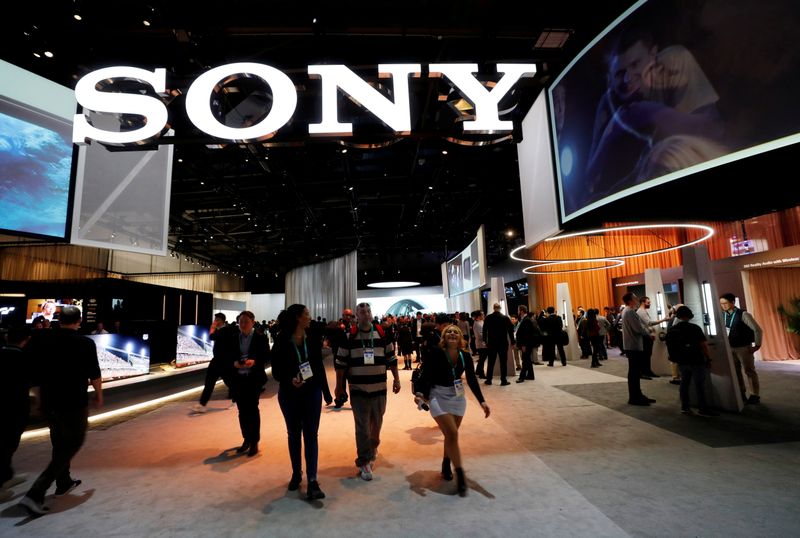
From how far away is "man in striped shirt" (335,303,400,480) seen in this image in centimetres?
335

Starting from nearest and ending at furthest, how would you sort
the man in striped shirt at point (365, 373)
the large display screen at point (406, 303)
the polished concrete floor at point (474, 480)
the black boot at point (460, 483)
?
1. the polished concrete floor at point (474, 480)
2. the black boot at point (460, 483)
3. the man in striped shirt at point (365, 373)
4. the large display screen at point (406, 303)

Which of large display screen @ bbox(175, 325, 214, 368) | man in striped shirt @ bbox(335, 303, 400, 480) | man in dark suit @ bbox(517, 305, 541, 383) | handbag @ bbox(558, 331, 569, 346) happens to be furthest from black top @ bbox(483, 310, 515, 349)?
large display screen @ bbox(175, 325, 214, 368)

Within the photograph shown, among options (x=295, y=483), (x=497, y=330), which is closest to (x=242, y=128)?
(x=295, y=483)

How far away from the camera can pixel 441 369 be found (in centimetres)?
300

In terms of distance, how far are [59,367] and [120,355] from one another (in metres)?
4.39

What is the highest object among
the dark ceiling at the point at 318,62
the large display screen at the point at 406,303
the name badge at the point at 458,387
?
the dark ceiling at the point at 318,62

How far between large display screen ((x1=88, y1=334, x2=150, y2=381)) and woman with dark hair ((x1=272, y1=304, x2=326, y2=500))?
185 inches

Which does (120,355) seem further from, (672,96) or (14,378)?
(672,96)

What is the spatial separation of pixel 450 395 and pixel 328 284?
18.3 meters

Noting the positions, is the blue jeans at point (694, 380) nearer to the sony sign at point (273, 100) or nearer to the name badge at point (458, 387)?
the name badge at point (458, 387)

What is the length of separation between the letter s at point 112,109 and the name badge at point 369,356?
3.04 meters

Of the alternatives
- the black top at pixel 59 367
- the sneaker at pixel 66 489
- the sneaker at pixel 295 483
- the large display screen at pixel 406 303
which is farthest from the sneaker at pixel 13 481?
the large display screen at pixel 406 303

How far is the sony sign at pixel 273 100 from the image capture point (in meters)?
3.71

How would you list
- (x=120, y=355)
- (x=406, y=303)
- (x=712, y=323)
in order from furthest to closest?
(x=406, y=303)
(x=120, y=355)
(x=712, y=323)
